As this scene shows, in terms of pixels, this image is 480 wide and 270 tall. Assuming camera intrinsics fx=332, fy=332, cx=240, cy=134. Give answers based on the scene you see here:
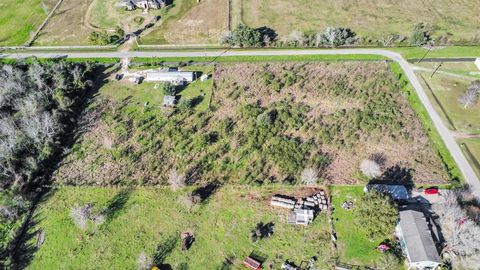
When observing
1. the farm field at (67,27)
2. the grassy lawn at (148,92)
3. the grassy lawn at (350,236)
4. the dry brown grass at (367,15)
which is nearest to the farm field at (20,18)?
the farm field at (67,27)

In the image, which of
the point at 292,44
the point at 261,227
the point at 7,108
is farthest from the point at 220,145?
the point at 7,108

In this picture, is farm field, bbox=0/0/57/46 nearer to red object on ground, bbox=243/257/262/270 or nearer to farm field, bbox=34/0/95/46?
farm field, bbox=34/0/95/46

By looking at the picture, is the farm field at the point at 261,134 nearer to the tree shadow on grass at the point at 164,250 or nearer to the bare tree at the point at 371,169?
the bare tree at the point at 371,169

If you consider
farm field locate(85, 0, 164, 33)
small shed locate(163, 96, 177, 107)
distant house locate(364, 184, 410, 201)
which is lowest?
distant house locate(364, 184, 410, 201)

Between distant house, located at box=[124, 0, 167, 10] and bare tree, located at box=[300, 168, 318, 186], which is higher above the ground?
distant house, located at box=[124, 0, 167, 10]

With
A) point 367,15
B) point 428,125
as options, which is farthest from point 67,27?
point 428,125

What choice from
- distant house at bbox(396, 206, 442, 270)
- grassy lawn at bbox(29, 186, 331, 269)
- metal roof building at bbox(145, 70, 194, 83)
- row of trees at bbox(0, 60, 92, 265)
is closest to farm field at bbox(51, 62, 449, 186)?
metal roof building at bbox(145, 70, 194, 83)

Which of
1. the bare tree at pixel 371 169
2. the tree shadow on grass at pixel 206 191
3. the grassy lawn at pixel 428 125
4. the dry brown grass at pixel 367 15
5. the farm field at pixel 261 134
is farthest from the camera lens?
the dry brown grass at pixel 367 15

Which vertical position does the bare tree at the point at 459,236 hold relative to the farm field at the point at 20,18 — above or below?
below
